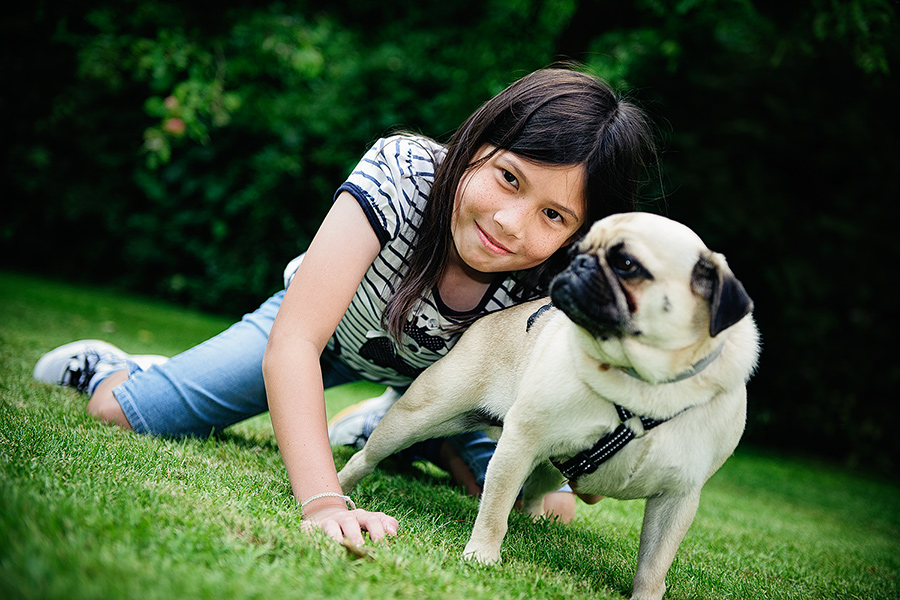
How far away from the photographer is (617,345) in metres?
2.14

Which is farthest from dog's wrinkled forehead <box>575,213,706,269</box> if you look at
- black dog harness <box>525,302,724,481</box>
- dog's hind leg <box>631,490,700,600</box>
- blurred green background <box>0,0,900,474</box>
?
blurred green background <box>0,0,900,474</box>

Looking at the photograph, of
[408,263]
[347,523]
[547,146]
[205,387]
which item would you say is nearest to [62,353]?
[205,387]

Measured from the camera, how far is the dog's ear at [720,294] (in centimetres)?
204

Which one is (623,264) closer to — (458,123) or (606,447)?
(606,447)

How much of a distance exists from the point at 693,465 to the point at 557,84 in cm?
161

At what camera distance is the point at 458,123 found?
9086mm

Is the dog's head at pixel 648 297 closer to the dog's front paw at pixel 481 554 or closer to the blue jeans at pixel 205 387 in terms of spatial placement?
the dog's front paw at pixel 481 554

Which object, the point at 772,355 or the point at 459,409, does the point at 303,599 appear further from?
the point at 772,355

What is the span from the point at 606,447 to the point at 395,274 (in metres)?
1.19

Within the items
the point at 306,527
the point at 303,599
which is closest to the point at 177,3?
the point at 306,527

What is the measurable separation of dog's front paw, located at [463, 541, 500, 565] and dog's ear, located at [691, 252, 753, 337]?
3.25 ft

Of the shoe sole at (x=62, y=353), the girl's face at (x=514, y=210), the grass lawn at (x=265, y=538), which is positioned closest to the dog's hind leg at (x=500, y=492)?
the grass lawn at (x=265, y=538)

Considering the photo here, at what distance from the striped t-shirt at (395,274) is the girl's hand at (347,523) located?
0.92 metres

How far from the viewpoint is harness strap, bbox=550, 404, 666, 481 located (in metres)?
2.17
